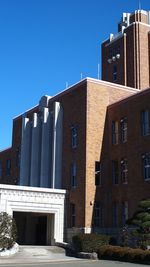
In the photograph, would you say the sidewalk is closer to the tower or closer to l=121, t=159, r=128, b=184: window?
l=121, t=159, r=128, b=184: window

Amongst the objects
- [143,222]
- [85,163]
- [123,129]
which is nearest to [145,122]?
[123,129]

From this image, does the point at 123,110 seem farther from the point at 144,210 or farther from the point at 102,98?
the point at 144,210

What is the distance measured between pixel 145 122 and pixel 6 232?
528 inches

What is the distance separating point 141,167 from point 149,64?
22.4 meters

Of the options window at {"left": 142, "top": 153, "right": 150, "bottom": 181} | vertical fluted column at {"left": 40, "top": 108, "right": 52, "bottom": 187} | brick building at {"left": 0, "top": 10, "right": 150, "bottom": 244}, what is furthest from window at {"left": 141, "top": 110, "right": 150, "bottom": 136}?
vertical fluted column at {"left": 40, "top": 108, "right": 52, "bottom": 187}

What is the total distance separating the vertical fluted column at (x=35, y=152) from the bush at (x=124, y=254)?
1499 centimetres

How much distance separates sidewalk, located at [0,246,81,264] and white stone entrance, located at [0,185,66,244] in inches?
109

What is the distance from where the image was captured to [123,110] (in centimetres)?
3884

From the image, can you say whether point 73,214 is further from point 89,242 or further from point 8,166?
point 8,166

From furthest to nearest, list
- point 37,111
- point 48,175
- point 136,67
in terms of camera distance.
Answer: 1. point 136,67
2. point 37,111
3. point 48,175

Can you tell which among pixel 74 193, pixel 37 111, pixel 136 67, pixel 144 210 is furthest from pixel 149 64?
pixel 144 210

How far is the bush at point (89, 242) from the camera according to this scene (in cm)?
3253

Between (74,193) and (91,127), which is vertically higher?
(91,127)

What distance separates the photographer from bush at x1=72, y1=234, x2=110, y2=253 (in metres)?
32.5
